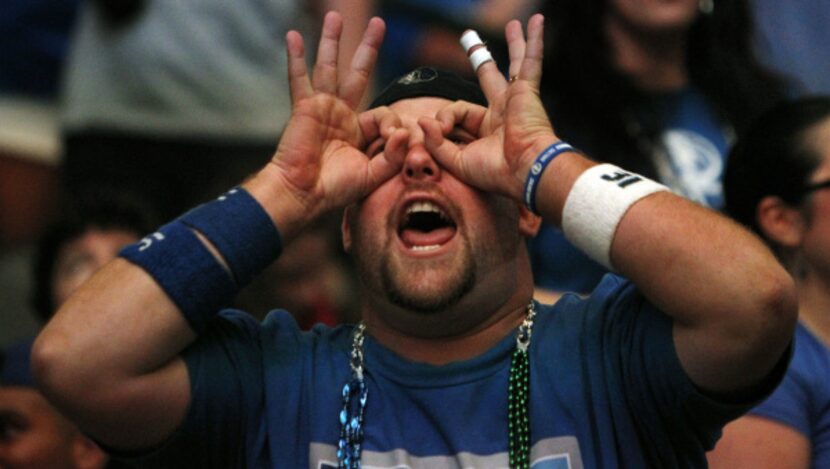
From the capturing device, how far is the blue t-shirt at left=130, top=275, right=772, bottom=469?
2.84m

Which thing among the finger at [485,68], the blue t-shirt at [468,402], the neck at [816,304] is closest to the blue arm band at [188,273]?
the blue t-shirt at [468,402]

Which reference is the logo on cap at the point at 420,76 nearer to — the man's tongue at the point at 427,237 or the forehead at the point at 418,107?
the forehead at the point at 418,107

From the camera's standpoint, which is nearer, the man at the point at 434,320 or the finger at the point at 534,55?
the man at the point at 434,320

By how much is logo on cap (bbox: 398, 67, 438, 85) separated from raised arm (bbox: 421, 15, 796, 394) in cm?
33

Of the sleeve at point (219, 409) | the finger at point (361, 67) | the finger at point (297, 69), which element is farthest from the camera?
the finger at point (361, 67)

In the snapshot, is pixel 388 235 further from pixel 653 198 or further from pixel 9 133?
pixel 9 133

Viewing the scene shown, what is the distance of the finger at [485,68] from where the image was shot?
123 inches

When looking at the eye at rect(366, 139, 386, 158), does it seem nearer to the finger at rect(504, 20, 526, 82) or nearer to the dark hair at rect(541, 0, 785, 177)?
the finger at rect(504, 20, 526, 82)

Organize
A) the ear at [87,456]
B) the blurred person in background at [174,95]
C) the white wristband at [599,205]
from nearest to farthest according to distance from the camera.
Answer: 1. the white wristband at [599,205]
2. the ear at [87,456]
3. the blurred person in background at [174,95]

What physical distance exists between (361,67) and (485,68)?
0.81ft

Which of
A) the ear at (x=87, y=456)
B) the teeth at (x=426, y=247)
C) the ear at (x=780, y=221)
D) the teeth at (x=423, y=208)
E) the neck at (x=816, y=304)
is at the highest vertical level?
the teeth at (x=423, y=208)

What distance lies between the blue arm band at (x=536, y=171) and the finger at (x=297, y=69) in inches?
19.6

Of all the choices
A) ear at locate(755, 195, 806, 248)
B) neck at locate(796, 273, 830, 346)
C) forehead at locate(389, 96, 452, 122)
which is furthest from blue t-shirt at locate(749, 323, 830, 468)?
forehead at locate(389, 96, 452, 122)

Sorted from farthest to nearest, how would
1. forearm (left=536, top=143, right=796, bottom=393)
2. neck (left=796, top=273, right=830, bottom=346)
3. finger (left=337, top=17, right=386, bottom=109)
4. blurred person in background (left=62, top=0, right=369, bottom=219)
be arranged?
blurred person in background (left=62, top=0, right=369, bottom=219)
neck (left=796, top=273, right=830, bottom=346)
finger (left=337, top=17, right=386, bottom=109)
forearm (left=536, top=143, right=796, bottom=393)
